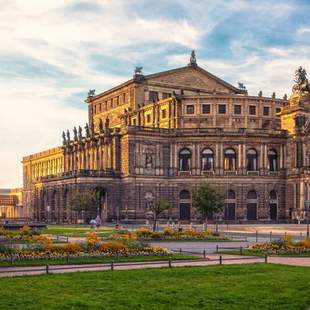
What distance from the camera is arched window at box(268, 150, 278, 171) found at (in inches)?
4520

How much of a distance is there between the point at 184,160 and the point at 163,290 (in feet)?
295

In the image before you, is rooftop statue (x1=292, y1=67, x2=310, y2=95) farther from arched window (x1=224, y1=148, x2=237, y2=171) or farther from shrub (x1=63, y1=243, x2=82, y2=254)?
shrub (x1=63, y1=243, x2=82, y2=254)

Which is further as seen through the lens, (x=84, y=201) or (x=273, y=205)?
(x=273, y=205)

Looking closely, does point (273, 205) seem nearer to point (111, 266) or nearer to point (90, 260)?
point (90, 260)

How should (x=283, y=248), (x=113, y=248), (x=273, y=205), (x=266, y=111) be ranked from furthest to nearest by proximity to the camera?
(x=266, y=111) → (x=273, y=205) → (x=283, y=248) → (x=113, y=248)

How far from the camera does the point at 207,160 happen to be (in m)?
113

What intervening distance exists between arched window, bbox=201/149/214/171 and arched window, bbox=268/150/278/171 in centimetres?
1066

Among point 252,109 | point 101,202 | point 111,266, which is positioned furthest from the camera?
point 252,109

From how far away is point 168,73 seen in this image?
127 meters

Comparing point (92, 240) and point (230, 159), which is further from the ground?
point (230, 159)

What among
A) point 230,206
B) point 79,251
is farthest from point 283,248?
point 230,206

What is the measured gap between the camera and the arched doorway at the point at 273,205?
11425 cm

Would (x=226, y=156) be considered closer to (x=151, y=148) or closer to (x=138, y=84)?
(x=151, y=148)

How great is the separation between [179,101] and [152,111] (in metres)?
7.69
